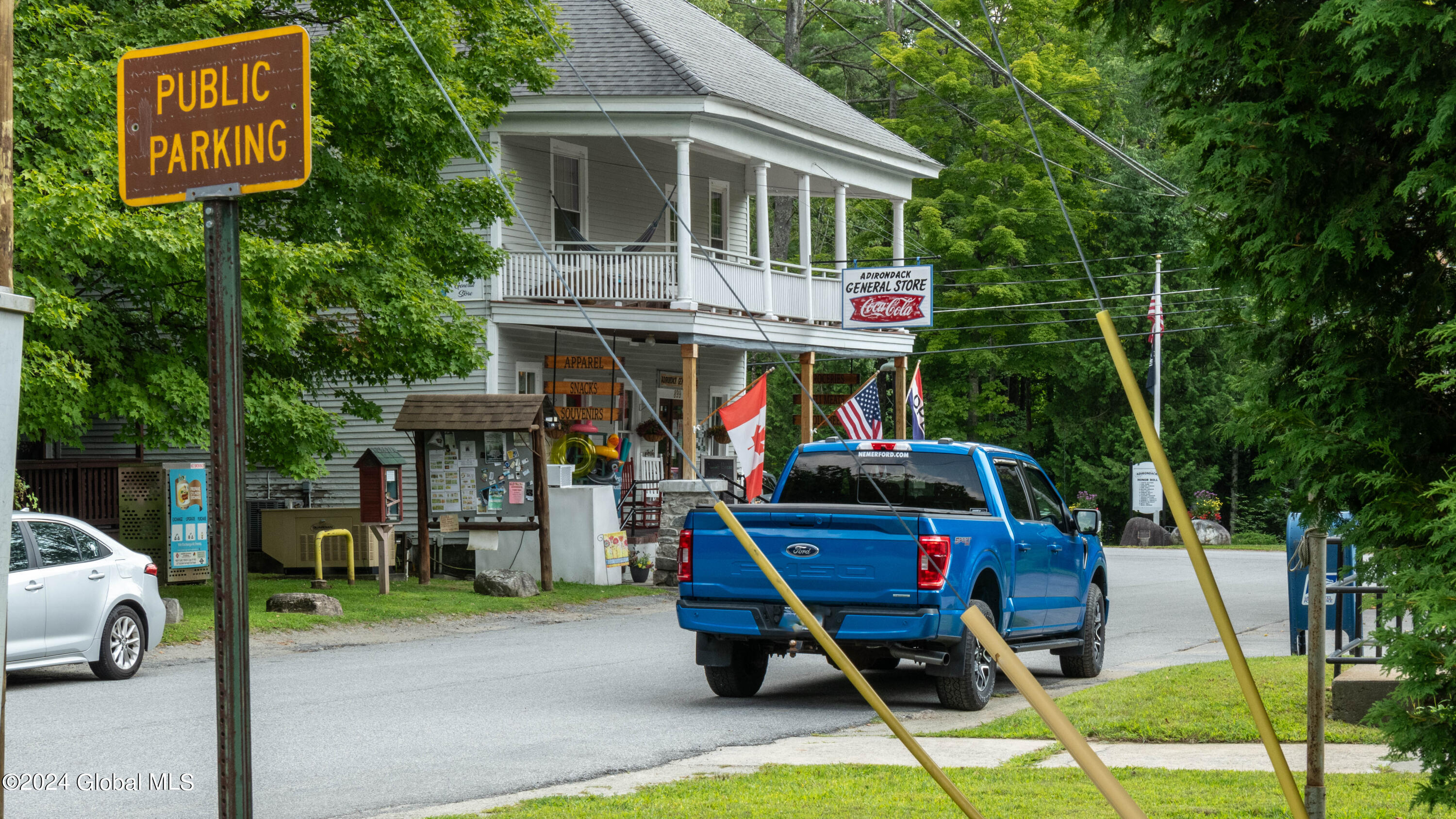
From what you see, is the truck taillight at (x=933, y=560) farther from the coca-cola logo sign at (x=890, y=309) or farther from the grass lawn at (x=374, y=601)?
the coca-cola logo sign at (x=890, y=309)

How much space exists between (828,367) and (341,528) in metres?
29.8

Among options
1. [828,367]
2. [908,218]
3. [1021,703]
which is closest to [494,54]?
[1021,703]

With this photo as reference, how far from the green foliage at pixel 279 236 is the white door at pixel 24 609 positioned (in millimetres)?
2350

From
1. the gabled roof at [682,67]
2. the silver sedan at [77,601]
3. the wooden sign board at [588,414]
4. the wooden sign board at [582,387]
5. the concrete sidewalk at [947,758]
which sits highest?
the gabled roof at [682,67]

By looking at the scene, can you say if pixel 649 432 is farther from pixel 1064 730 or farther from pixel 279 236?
pixel 1064 730

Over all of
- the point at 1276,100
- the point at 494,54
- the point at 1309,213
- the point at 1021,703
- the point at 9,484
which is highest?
the point at 494,54

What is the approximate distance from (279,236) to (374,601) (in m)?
4.85

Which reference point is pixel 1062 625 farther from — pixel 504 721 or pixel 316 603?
pixel 316 603

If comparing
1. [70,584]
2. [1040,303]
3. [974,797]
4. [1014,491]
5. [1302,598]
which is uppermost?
[1040,303]

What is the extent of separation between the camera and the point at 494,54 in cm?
2075

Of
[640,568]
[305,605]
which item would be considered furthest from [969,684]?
[640,568]

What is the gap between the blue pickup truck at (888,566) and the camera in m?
10.9

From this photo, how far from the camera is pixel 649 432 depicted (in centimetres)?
2978

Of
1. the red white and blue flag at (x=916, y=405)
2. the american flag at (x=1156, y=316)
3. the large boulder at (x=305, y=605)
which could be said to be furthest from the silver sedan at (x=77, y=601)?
the american flag at (x=1156, y=316)
